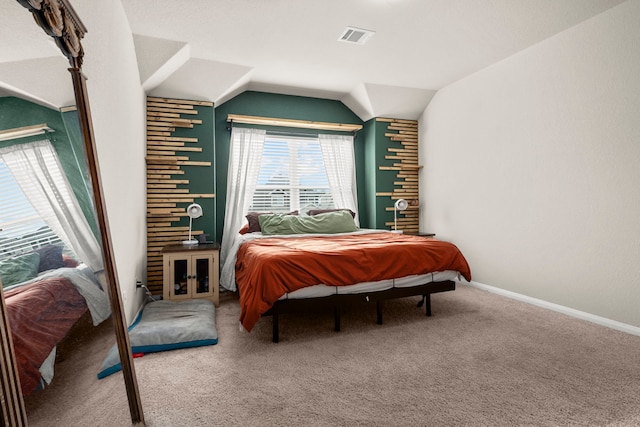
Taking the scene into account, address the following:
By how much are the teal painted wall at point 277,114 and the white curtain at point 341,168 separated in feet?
0.65

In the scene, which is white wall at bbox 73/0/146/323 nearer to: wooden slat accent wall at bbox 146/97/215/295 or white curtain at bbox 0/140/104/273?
wooden slat accent wall at bbox 146/97/215/295

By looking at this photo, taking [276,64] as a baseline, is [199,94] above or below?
below

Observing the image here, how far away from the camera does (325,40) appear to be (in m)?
3.37

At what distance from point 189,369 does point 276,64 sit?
338 cm

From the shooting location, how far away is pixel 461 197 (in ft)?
14.8

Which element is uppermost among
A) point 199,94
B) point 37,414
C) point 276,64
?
point 276,64

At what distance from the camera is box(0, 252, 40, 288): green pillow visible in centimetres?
76

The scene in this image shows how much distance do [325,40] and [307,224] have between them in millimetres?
2111

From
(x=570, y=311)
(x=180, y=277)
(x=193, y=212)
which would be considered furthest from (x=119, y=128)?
(x=570, y=311)

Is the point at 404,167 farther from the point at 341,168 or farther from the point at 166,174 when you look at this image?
the point at 166,174

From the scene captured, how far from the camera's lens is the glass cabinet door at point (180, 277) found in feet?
11.6

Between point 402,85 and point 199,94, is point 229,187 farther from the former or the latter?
point 402,85

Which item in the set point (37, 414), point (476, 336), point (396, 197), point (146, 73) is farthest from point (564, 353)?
point (146, 73)

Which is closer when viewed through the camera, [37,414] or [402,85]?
[37,414]
